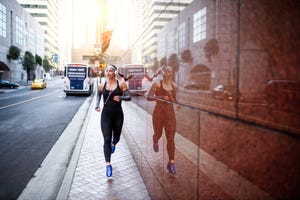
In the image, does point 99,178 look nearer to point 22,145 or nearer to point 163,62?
point 163,62

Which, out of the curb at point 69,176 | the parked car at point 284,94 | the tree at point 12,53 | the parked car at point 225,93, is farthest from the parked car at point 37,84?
the parked car at point 284,94

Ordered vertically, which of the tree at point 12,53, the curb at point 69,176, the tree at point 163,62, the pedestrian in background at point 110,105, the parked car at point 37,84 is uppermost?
the tree at point 12,53

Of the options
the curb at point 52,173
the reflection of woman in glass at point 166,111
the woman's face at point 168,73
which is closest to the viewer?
the reflection of woman in glass at point 166,111

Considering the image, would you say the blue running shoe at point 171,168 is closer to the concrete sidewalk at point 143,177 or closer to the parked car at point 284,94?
the concrete sidewalk at point 143,177

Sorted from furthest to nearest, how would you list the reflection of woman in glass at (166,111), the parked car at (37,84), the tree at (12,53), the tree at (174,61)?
the tree at (12,53) → the parked car at (37,84) → the tree at (174,61) → the reflection of woman in glass at (166,111)

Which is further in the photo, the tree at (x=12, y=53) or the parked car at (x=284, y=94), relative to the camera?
the tree at (x=12, y=53)

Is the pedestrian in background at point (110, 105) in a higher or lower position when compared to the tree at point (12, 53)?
lower

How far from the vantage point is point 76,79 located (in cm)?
2933

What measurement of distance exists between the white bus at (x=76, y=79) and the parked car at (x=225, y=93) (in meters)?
28.1

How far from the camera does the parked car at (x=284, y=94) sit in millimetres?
1223

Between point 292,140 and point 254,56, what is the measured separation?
0.57m

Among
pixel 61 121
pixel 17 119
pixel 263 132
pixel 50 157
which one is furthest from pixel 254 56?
pixel 17 119

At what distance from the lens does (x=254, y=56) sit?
160 centimetres

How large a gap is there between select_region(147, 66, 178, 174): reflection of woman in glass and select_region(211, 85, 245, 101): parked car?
1.06 meters
